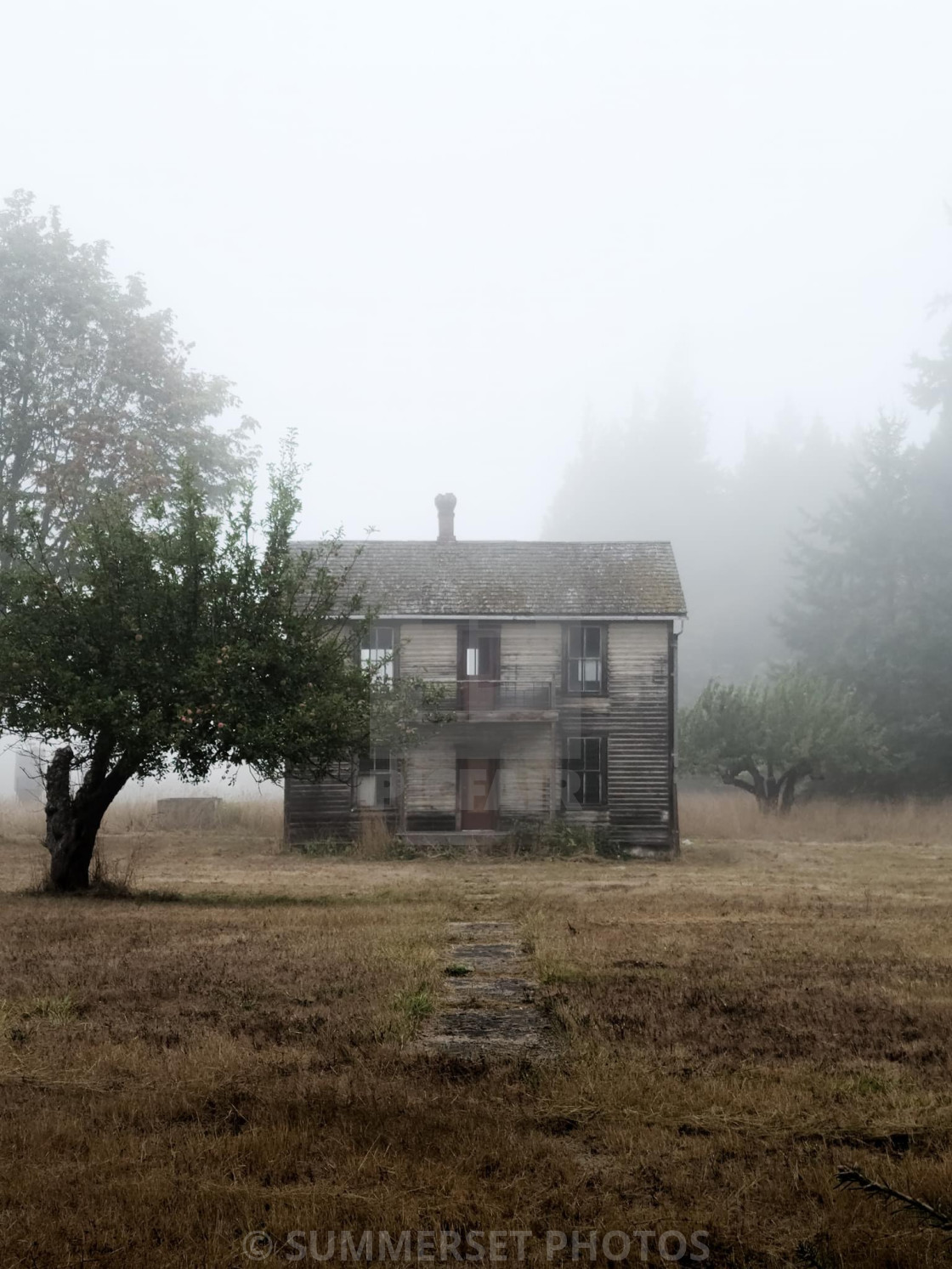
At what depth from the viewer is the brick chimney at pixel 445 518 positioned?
1268 inches

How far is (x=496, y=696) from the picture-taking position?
28828 mm

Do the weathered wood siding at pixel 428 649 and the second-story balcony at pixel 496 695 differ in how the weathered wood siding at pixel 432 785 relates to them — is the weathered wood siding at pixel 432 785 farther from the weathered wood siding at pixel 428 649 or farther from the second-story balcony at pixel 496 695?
the second-story balcony at pixel 496 695

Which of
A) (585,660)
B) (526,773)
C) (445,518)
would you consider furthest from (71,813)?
(445,518)

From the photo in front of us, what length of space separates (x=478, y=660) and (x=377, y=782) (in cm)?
394

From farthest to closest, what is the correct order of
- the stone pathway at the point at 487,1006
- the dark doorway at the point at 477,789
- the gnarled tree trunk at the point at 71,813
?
the dark doorway at the point at 477,789
the gnarled tree trunk at the point at 71,813
the stone pathway at the point at 487,1006

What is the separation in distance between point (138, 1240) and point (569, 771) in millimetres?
25116

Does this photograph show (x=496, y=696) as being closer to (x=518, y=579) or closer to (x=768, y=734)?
(x=518, y=579)

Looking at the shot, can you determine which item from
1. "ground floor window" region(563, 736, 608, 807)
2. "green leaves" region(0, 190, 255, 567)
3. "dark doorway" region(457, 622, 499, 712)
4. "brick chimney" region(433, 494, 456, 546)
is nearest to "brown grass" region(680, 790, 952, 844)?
"ground floor window" region(563, 736, 608, 807)

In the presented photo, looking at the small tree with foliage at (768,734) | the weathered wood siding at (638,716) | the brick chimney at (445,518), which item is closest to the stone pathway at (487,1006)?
the weathered wood siding at (638,716)

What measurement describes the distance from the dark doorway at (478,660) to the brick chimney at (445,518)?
3738 mm

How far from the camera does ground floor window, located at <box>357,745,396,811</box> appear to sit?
2905 centimetres

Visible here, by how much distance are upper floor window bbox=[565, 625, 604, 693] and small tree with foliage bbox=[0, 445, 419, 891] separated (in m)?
13.2

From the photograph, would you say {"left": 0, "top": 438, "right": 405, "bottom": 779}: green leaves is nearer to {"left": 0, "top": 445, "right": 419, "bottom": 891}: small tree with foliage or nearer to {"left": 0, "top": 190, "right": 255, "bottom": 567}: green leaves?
{"left": 0, "top": 445, "right": 419, "bottom": 891}: small tree with foliage

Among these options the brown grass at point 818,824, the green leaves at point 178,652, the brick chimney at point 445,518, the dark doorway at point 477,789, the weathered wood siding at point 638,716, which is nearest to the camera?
the green leaves at point 178,652
